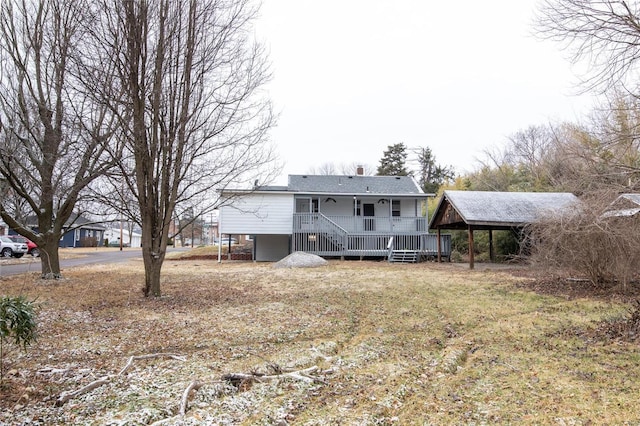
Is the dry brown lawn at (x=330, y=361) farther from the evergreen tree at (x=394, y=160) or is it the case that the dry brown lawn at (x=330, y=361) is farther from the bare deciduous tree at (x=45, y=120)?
the evergreen tree at (x=394, y=160)

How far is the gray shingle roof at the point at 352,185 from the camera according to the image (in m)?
23.1

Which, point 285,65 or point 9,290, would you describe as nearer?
point 9,290

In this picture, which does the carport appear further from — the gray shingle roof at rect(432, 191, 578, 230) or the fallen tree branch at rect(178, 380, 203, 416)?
the fallen tree branch at rect(178, 380, 203, 416)

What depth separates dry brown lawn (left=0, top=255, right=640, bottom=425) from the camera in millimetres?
3385

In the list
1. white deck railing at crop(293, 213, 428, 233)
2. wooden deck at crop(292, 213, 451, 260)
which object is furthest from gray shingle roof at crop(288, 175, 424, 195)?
wooden deck at crop(292, 213, 451, 260)

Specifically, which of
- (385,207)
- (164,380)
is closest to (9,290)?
(164,380)

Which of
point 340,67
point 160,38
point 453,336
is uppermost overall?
point 340,67

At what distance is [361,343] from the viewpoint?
18.2 ft

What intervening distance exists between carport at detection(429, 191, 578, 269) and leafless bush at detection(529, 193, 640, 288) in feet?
20.6

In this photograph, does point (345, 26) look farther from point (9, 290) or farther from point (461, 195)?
point (9, 290)

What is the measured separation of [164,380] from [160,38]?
697cm

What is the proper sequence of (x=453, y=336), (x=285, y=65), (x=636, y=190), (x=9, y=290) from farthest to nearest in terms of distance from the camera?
(x=285, y=65)
(x=9, y=290)
(x=636, y=190)
(x=453, y=336)

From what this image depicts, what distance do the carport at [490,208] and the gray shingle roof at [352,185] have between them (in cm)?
414

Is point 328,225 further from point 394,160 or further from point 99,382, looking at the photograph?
point 394,160
